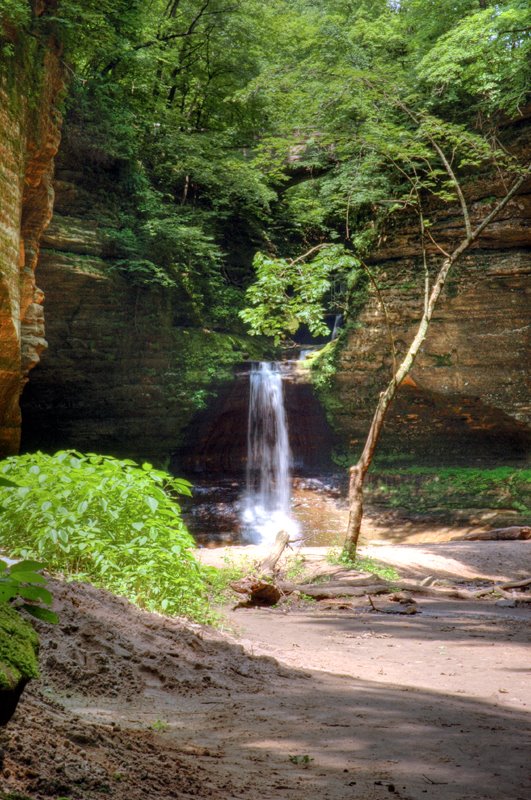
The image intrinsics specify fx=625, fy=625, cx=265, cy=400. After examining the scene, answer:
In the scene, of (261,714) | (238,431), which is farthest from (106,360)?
(261,714)

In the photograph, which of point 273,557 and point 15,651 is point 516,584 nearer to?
point 273,557

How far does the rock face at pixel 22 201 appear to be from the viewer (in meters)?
9.48

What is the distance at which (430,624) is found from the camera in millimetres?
6824

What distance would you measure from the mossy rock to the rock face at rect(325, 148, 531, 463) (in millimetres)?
17074

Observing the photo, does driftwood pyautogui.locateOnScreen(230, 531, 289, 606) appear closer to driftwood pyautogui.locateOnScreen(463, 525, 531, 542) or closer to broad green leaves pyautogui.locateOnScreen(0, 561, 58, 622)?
broad green leaves pyautogui.locateOnScreen(0, 561, 58, 622)

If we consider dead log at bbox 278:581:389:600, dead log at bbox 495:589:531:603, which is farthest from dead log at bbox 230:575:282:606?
dead log at bbox 495:589:531:603

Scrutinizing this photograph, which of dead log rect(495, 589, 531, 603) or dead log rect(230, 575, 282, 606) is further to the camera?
dead log rect(495, 589, 531, 603)

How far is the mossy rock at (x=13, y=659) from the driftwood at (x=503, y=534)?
14.0m

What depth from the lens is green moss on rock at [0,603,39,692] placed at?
144cm

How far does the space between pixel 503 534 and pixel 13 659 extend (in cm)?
1446

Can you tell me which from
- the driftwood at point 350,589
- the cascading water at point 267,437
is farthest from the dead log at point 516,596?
the cascading water at point 267,437

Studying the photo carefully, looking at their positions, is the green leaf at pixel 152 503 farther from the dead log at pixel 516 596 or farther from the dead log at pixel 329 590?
the dead log at pixel 516 596

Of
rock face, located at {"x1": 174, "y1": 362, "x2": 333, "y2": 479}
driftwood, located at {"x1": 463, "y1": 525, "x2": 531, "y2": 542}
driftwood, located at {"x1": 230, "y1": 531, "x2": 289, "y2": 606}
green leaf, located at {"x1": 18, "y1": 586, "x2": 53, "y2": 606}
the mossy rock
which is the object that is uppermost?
green leaf, located at {"x1": 18, "y1": 586, "x2": 53, "y2": 606}

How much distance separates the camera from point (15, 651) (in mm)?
1553
